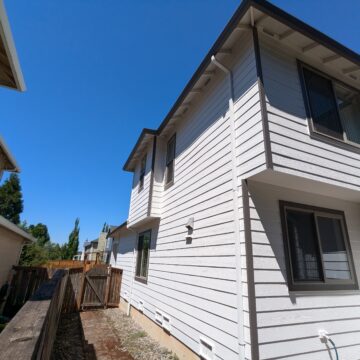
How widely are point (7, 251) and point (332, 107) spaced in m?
9.84

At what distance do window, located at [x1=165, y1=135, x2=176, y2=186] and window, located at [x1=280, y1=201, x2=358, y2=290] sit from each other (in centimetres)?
377

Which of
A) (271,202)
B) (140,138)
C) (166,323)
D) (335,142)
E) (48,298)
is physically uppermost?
(140,138)

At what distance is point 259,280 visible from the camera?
3.12 metres

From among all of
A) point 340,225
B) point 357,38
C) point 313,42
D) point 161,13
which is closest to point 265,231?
point 340,225

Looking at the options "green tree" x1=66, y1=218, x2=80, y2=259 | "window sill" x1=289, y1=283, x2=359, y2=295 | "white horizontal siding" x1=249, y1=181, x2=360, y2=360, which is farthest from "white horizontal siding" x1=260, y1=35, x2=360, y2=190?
"green tree" x1=66, y1=218, x2=80, y2=259

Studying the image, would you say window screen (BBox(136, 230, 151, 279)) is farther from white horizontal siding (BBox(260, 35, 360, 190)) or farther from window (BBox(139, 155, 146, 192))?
white horizontal siding (BBox(260, 35, 360, 190))

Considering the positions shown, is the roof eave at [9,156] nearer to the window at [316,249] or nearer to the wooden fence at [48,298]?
the wooden fence at [48,298]

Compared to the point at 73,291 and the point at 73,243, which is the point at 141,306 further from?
the point at 73,243

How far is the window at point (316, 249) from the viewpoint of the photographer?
3.55m

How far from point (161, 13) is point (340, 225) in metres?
6.98

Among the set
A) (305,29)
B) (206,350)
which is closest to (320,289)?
(206,350)

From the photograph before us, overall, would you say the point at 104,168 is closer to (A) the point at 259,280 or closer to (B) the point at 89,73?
(B) the point at 89,73

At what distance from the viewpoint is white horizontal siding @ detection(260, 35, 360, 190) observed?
3.37m

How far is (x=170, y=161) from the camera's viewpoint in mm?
7230
